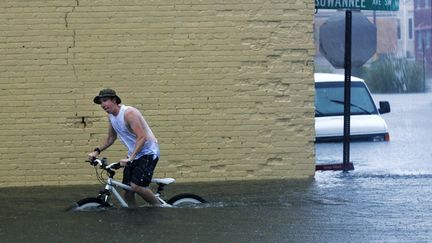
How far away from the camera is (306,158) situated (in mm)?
15062

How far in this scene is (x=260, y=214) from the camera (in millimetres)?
11820

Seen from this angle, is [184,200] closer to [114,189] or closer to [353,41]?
[114,189]

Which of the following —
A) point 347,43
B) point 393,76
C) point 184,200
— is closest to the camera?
point 184,200

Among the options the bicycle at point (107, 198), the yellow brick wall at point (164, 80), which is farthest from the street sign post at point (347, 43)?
the bicycle at point (107, 198)

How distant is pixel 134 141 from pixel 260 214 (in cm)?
153

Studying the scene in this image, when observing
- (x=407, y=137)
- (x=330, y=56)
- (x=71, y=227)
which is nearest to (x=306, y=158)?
(x=330, y=56)

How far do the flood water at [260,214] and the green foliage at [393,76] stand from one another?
36300 mm

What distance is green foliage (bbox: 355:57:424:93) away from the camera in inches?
2078

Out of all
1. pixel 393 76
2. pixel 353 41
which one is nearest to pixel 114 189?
pixel 353 41

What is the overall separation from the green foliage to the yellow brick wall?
37.7 metres

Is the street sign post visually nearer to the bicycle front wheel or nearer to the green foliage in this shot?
the bicycle front wheel

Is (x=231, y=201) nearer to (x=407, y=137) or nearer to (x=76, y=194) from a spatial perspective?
(x=76, y=194)

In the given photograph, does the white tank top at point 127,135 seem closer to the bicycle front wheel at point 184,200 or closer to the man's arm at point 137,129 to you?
the man's arm at point 137,129

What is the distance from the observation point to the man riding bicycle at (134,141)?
1170 cm
